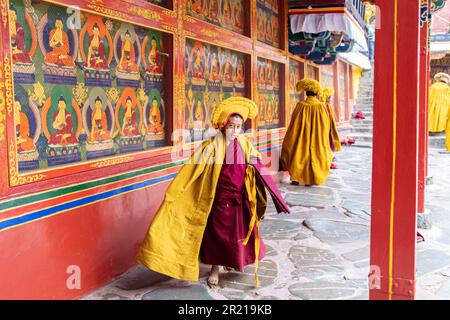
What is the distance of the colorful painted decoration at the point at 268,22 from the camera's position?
794 cm

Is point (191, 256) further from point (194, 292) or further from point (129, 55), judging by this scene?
point (129, 55)

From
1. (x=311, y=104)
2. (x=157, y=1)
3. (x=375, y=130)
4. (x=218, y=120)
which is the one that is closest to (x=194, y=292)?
(x=218, y=120)

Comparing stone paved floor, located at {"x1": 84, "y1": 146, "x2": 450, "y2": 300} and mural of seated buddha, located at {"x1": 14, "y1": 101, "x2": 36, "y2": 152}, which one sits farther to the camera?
stone paved floor, located at {"x1": 84, "y1": 146, "x2": 450, "y2": 300}

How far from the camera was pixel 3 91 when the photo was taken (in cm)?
303

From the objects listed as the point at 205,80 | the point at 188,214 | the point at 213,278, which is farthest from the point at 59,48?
the point at 205,80

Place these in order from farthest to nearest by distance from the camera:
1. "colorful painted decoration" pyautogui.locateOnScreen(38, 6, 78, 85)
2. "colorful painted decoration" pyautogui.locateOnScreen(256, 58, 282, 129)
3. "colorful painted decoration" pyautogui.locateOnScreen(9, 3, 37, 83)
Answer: "colorful painted decoration" pyautogui.locateOnScreen(256, 58, 282, 129)
"colorful painted decoration" pyautogui.locateOnScreen(38, 6, 78, 85)
"colorful painted decoration" pyautogui.locateOnScreen(9, 3, 37, 83)

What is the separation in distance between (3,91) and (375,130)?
2.25 meters

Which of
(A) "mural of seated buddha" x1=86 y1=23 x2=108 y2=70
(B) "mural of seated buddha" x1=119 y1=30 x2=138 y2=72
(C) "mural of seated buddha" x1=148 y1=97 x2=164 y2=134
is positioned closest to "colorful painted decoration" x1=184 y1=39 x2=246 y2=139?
(C) "mural of seated buddha" x1=148 y1=97 x2=164 y2=134

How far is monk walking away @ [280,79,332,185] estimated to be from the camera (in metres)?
8.40

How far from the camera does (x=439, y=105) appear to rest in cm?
1563

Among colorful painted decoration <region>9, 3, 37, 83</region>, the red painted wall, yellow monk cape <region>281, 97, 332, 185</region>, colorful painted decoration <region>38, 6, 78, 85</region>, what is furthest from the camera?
yellow monk cape <region>281, 97, 332, 185</region>

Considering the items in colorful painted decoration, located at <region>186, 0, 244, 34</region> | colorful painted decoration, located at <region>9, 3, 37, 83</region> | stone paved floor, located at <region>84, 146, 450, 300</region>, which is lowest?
stone paved floor, located at <region>84, 146, 450, 300</region>

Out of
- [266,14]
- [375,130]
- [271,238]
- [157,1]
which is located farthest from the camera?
[266,14]

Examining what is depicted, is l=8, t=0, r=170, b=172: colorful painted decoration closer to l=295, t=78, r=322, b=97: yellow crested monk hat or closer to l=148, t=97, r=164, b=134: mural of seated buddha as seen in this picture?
l=148, t=97, r=164, b=134: mural of seated buddha
